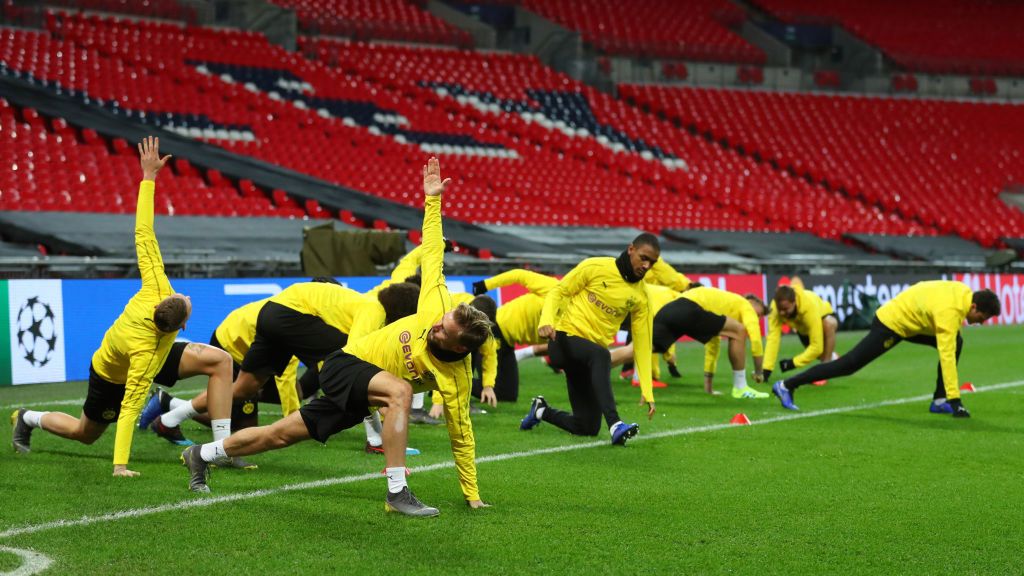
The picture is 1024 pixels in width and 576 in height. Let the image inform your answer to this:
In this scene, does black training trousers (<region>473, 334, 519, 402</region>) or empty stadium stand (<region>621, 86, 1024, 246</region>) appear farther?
empty stadium stand (<region>621, 86, 1024, 246</region>)

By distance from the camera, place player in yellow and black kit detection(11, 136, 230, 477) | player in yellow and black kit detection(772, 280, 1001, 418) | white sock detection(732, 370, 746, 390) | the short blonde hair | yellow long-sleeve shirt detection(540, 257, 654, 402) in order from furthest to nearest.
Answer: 1. white sock detection(732, 370, 746, 390)
2. player in yellow and black kit detection(772, 280, 1001, 418)
3. yellow long-sleeve shirt detection(540, 257, 654, 402)
4. player in yellow and black kit detection(11, 136, 230, 477)
5. the short blonde hair

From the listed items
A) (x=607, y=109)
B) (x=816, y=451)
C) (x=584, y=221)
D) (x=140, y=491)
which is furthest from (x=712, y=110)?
(x=140, y=491)

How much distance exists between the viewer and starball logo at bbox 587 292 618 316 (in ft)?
34.6

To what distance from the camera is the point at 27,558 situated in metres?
5.88

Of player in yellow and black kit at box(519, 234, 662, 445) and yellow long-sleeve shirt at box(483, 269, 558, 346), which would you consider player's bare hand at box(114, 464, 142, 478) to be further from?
yellow long-sleeve shirt at box(483, 269, 558, 346)

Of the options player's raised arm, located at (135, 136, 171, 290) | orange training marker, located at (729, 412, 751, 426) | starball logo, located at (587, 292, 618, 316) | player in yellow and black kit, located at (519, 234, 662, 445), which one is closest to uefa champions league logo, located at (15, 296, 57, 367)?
player's raised arm, located at (135, 136, 171, 290)

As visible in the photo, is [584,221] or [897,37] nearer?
[584,221]

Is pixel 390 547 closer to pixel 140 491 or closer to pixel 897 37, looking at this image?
pixel 140 491

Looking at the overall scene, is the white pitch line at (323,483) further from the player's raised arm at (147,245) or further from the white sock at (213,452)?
the player's raised arm at (147,245)

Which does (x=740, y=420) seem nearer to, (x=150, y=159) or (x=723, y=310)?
(x=723, y=310)

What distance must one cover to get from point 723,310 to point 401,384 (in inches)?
344

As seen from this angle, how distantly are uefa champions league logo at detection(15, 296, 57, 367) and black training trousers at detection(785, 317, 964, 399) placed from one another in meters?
8.55

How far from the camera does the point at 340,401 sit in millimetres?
7000

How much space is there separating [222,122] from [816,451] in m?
22.8
